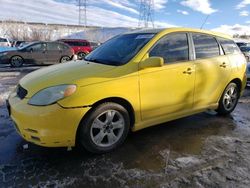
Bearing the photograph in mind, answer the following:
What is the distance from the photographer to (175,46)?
164 inches

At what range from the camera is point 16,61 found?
14.6 m

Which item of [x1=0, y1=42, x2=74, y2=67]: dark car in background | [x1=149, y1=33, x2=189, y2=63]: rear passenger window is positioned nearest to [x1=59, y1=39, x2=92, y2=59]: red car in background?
[x1=0, y1=42, x2=74, y2=67]: dark car in background

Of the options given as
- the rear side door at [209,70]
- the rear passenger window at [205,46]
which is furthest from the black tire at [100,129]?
the rear passenger window at [205,46]

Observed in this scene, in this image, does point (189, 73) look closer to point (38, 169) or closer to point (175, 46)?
point (175, 46)

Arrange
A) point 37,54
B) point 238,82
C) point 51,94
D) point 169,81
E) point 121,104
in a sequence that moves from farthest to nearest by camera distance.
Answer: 1. point 37,54
2. point 238,82
3. point 169,81
4. point 121,104
5. point 51,94

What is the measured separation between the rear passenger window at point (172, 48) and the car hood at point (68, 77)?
31.9 inches

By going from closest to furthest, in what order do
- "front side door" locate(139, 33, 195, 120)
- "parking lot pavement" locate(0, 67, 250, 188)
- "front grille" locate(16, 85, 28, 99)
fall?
"parking lot pavement" locate(0, 67, 250, 188) → "front grille" locate(16, 85, 28, 99) → "front side door" locate(139, 33, 195, 120)

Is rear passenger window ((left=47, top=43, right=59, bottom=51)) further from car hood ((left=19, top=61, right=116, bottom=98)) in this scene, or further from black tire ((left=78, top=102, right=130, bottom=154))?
black tire ((left=78, top=102, right=130, bottom=154))

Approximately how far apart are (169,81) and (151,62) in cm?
51

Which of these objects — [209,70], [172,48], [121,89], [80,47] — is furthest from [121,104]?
[80,47]

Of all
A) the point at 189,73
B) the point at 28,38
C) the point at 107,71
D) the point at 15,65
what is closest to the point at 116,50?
the point at 107,71

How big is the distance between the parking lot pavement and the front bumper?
324 millimetres

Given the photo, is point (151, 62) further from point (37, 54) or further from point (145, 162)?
point (37, 54)

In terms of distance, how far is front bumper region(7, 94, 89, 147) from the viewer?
308 centimetres
